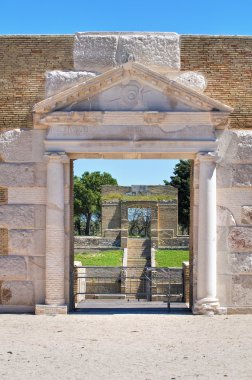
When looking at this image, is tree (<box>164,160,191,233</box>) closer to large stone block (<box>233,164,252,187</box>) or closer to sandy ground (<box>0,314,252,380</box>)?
large stone block (<box>233,164,252,187</box>)

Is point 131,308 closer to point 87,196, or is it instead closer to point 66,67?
point 66,67

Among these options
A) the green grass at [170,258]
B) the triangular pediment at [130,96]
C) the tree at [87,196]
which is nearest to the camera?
the triangular pediment at [130,96]

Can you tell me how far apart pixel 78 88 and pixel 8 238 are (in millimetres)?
3249

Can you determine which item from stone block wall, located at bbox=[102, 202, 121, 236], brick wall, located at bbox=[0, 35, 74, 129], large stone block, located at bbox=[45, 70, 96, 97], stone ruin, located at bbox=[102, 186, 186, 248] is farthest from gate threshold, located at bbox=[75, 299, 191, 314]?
stone block wall, located at bbox=[102, 202, 121, 236]

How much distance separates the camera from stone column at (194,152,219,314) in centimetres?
1239

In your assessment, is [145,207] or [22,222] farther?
[145,207]

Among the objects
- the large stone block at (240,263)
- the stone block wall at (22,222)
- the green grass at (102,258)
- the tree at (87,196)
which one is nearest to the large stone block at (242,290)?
the large stone block at (240,263)

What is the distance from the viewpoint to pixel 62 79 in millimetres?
12938

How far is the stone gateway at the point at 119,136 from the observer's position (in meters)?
12.5

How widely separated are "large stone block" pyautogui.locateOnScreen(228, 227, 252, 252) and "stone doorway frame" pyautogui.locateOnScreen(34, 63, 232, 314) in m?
0.43

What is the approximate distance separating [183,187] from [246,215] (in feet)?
141

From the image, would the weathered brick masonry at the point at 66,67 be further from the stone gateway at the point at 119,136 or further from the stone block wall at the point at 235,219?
the stone block wall at the point at 235,219

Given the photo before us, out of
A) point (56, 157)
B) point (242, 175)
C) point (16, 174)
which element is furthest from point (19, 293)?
point (242, 175)

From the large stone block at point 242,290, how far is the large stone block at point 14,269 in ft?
13.5
